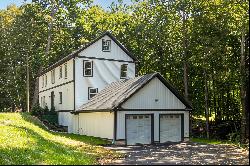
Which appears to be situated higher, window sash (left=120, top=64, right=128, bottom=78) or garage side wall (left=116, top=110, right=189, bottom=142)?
window sash (left=120, top=64, right=128, bottom=78)

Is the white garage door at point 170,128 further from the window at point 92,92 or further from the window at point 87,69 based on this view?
the window at point 87,69


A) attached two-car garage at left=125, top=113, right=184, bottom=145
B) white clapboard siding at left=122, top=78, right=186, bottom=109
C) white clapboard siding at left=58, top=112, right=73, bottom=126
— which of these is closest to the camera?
attached two-car garage at left=125, top=113, right=184, bottom=145

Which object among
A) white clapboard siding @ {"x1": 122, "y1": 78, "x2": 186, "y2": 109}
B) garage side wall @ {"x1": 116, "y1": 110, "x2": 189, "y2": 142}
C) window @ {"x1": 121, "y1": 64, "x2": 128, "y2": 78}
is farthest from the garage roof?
window @ {"x1": 121, "y1": 64, "x2": 128, "y2": 78}

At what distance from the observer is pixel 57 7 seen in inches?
2466

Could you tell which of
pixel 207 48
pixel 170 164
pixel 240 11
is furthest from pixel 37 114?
pixel 170 164

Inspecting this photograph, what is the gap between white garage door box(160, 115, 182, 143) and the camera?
3306cm

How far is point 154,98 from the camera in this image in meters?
32.8

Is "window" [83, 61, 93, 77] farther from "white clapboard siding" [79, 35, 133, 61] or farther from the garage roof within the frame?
the garage roof

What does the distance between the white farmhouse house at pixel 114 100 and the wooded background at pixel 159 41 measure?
6203 mm

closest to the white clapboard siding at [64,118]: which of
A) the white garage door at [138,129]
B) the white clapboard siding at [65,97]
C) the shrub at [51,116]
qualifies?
the shrub at [51,116]

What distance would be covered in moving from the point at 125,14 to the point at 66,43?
12885 mm

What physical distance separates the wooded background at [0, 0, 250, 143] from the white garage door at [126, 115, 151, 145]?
753 centimetres

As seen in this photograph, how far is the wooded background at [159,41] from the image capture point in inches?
1534

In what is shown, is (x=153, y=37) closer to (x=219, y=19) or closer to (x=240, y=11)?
(x=219, y=19)
